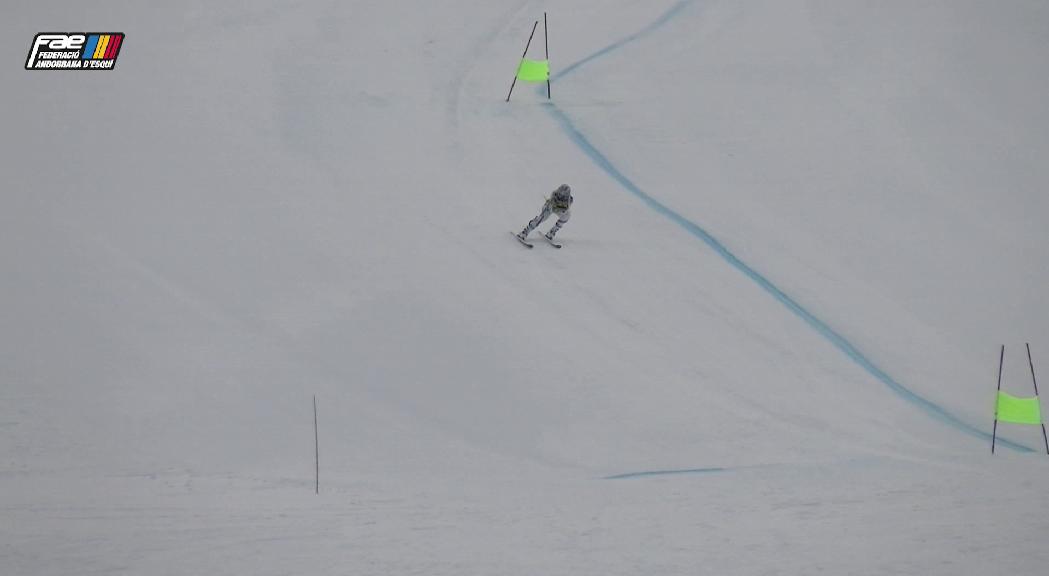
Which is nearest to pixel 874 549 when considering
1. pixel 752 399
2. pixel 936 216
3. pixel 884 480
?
pixel 884 480

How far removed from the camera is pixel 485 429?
34.3 ft

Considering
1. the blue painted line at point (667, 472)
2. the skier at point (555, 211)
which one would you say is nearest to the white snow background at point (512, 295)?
the blue painted line at point (667, 472)

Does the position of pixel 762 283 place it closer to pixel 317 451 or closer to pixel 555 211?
pixel 555 211

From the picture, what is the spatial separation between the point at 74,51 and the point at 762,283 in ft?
33.7

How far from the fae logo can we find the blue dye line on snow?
604cm

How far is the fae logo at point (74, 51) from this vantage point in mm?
16844

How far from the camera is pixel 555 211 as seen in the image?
13.2 meters

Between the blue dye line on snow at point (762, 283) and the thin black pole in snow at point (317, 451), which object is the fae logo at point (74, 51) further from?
the thin black pole in snow at point (317, 451)

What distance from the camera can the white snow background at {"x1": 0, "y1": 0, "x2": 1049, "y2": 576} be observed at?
917 cm

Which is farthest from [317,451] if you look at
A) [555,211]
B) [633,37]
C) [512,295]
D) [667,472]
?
[633,37]

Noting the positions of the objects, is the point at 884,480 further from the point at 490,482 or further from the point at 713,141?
the point at 713,141

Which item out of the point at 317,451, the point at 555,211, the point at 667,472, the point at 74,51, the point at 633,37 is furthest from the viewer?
the point at 633,37

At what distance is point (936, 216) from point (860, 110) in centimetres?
311

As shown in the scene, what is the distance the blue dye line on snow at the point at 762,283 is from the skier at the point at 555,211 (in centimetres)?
184
